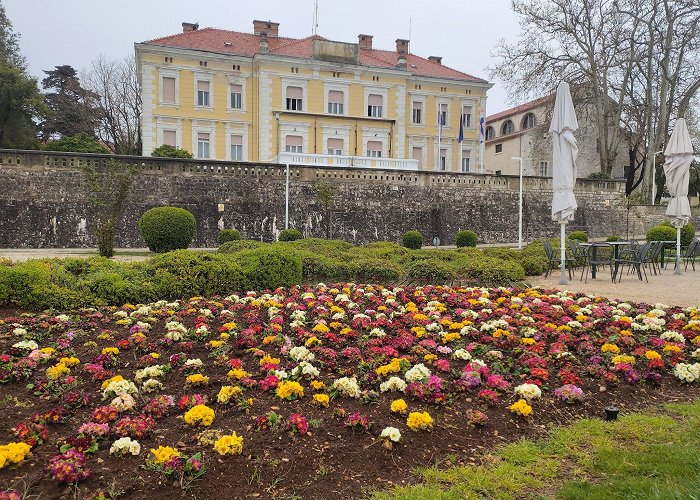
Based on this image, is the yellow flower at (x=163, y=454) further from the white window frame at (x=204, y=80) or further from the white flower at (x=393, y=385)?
the white window frame at (x=204, y=80)

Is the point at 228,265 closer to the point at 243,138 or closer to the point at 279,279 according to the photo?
the point at 279,279

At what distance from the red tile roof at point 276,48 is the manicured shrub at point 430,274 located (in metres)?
28.7

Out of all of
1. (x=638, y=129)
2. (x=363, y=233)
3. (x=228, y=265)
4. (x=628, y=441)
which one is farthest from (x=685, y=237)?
(x=628, y=441)

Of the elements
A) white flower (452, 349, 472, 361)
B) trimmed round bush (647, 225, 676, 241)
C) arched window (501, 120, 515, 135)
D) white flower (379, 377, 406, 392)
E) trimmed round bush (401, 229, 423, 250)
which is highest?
arched window (501, 120, 515, 135)

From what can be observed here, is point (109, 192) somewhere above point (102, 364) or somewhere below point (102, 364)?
above

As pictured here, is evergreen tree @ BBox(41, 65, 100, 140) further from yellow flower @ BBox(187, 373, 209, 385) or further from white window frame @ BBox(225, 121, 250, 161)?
yellow flower @ BBox(187, 373, 209, 385)

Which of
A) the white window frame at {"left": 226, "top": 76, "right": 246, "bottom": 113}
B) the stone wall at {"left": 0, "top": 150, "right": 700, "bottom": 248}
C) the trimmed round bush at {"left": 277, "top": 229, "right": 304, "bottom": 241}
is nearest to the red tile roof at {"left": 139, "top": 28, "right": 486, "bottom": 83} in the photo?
the white window frame at {"left": 226, "top": 76, "right": 246, "bottom": 113}

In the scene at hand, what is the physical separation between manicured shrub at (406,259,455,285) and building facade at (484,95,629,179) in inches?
1237

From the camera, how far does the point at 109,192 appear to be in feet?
70.4

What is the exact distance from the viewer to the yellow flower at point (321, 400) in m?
3.92

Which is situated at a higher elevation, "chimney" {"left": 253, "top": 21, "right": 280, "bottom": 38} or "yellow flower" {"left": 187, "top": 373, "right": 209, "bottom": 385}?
"chimney" {"left": 253, "top": 21, "right": 280, "bottom": 38}

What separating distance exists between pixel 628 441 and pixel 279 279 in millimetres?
6545

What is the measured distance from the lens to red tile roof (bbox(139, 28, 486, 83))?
1411 inches

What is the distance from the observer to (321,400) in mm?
3916
